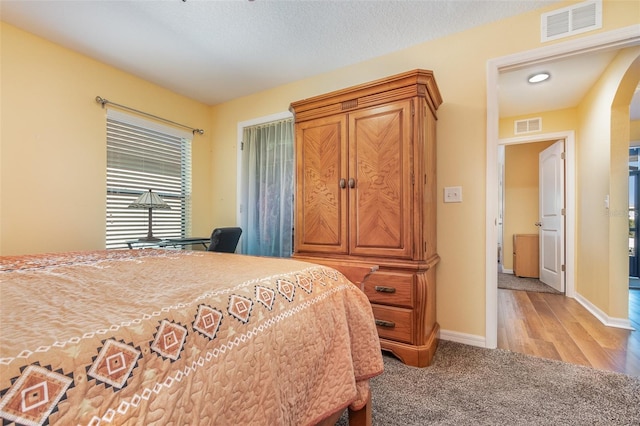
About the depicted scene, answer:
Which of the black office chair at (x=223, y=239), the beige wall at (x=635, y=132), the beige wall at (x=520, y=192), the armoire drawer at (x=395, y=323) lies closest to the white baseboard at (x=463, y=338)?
the armoire drawer at (x=395, y=323)

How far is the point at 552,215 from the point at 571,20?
3002 millimetres

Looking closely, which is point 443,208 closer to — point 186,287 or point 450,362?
point 450,362

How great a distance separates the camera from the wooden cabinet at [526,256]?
466cm

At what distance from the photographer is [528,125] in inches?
157

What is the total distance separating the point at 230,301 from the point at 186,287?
143mm

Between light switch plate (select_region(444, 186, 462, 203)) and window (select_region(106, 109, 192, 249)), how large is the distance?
9.61 ft

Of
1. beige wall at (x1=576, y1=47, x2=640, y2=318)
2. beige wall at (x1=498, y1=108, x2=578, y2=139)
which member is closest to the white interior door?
beige wall at (x1=498, y1=108, x2=578, y2=139)

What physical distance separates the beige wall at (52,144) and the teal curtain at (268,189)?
4.34ft

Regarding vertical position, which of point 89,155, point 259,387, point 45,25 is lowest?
point 259,387

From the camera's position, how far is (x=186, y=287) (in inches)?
30.0

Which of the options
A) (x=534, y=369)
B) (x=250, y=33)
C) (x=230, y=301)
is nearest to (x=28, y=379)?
(x=230, y=301)

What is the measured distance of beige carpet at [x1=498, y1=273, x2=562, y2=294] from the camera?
12.8 feet

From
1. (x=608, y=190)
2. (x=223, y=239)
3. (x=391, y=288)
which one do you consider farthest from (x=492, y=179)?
(x=223, y=239)

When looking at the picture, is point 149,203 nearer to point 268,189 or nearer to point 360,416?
point 268,189
